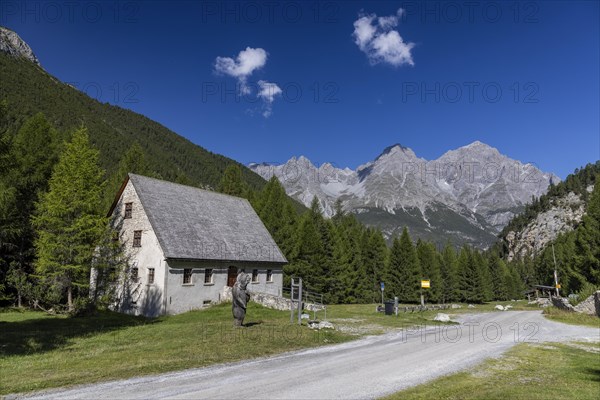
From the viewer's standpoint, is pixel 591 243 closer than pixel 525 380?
No

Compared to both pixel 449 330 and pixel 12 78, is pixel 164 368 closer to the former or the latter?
pixel 449 330

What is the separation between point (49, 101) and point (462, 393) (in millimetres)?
184452

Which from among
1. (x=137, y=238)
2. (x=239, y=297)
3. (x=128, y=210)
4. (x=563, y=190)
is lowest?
(x=239, y=297)

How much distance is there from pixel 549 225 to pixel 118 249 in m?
165

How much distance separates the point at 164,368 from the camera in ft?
38.9

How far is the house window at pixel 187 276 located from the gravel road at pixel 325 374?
17.1m

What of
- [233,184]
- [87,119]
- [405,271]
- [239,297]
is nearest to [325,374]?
[239,297]

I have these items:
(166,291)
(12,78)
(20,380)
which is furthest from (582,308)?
(12,78)

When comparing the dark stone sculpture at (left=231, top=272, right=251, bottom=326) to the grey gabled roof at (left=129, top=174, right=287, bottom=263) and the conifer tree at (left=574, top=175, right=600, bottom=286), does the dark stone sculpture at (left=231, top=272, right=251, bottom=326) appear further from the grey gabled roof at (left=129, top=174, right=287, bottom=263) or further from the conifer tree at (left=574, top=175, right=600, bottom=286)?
the conifer tree at (left=574, top=175, right=600, bottom=286)

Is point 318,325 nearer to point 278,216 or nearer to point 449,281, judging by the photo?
point 278,216

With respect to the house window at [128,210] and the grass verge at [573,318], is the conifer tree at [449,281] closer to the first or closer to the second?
the grass verge at [573,318]

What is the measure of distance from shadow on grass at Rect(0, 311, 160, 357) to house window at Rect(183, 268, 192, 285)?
4104 millimetres

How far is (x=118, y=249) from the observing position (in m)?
31.8

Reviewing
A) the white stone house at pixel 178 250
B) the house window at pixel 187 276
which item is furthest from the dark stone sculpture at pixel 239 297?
the house window at pixel 187 276
